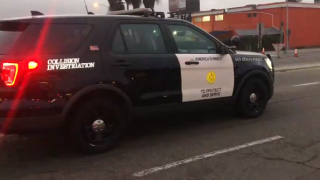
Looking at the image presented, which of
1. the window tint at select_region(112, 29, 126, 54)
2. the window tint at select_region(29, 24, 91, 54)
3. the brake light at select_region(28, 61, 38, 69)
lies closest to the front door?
the window tint at select_region(112, 29, 126, 54)

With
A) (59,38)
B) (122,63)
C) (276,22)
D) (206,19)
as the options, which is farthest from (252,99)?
(206,19)

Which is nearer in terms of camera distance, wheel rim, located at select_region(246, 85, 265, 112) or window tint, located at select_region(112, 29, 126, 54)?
window tint, located at select_region(112, 29, 126, 54)

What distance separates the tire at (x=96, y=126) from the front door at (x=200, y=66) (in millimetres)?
1151

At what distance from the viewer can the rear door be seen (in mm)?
4941

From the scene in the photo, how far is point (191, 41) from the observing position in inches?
229

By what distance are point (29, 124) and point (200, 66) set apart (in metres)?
2.65

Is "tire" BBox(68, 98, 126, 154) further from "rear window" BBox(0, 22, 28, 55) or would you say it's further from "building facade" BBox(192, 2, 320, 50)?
"building facade" BBox(192, 2, 320, 50)

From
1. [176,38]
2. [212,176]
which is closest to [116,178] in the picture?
[212,176]

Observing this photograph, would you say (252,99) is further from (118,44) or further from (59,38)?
(59,38)

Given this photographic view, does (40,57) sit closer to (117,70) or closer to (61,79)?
(61,79)

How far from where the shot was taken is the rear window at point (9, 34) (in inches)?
174

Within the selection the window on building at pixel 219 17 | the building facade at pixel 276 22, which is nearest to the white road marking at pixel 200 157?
the building facade at pixel 276 22

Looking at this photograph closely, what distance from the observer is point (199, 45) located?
5910mm

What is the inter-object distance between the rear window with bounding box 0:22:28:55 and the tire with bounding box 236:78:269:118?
12.3 ft
